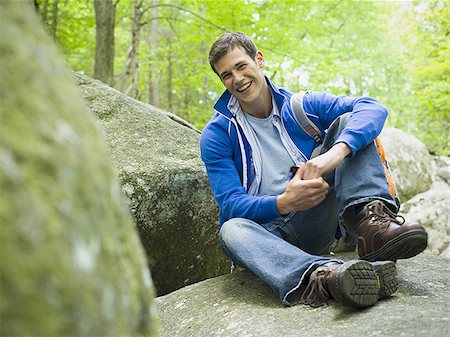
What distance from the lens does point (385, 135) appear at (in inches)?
364

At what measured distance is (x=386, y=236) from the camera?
2.47 m

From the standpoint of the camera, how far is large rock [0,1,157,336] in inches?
28.2

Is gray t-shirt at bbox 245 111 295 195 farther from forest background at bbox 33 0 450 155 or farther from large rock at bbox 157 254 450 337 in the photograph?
forest background at bbox 33 0 450 155

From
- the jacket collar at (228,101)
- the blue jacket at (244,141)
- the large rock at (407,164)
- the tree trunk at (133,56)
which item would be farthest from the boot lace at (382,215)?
the tree trunk at (133,56)

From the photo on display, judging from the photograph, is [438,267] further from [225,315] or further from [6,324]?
[6,324]

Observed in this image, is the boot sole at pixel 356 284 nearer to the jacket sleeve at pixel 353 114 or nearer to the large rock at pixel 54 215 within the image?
the jacket sleeve at pixel 353 114

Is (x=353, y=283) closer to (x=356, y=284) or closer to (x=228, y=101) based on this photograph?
(x=356, y=284)

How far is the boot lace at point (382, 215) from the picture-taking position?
251cm

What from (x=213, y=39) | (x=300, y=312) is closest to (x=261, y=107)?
(x=300, y=312)

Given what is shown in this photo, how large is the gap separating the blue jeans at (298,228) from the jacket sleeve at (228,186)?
8 centimetres

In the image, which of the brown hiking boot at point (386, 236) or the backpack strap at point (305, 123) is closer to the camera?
the brown hiking boot at point (386, 236)

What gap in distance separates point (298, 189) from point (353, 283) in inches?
25.7

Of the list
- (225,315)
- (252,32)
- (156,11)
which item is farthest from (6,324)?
(156,11)

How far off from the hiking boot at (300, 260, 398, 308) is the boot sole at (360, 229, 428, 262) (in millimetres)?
74
